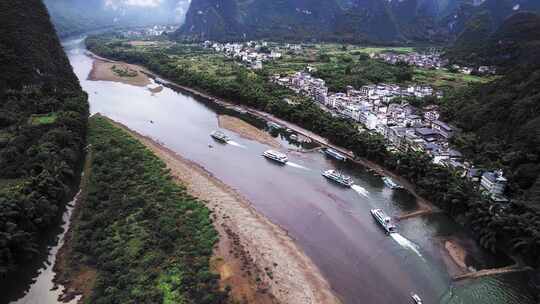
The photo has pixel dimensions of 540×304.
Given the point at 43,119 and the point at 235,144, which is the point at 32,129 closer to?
the point at 43,119

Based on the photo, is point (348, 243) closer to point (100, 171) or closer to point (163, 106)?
point (100, 171)

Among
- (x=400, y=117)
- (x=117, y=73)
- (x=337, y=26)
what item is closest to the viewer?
(x=400, y=117)

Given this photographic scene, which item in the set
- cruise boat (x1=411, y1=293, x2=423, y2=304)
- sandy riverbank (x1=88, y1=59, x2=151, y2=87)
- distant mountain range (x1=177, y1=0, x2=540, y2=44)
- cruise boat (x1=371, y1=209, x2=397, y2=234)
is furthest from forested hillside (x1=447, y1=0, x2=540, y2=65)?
sandy riverbank (x1=88, y1=59, x2=151, y2=87)

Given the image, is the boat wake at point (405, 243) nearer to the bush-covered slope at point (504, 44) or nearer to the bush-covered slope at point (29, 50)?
the bush-covered slope at point (29, 50)

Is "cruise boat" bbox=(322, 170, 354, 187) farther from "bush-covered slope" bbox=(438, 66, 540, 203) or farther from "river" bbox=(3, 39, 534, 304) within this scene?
"bush-covered slope" bbox=(438, 66, 540, 203)

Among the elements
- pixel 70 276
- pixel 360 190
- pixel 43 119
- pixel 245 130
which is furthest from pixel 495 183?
pixel 43 119

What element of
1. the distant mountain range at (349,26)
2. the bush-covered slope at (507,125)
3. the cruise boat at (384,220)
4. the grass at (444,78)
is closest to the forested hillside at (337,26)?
the distant mountain range at (349,26)
